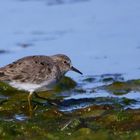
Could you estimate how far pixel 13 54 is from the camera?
1634 centimetres

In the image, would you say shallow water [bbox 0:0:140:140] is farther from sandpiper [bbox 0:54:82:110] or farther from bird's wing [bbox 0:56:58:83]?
bird's wing [bbox 0:56:58:83]

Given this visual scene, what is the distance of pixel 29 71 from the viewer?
12.4 meters

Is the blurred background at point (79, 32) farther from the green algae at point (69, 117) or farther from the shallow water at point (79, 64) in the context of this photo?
the green algae at point (69, 117)

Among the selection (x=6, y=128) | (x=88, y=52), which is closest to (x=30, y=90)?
(x=6, y=128)

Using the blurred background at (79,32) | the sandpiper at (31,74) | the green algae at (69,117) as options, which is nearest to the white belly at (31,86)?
the sandpiper at (31,74)

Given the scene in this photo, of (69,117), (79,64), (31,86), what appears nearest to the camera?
(69,117)

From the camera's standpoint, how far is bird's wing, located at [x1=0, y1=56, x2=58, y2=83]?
483 inches

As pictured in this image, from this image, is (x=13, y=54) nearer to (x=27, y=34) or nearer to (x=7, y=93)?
(x=27, y=34)

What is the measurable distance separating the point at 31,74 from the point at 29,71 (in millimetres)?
58

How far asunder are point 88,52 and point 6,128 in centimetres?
604

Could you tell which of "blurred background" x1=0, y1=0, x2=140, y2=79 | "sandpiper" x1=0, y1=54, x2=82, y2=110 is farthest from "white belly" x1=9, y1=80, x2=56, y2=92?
"blurred background" x1=0, y1=0, x2=140, y2=79

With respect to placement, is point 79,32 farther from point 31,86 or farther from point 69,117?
point 69,117

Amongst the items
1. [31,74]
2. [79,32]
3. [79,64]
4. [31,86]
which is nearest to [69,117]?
[31,86]

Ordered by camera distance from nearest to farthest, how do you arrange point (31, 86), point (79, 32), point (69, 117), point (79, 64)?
point (69, 117), point (31, 86), point (79, 64), point (79, 32)
